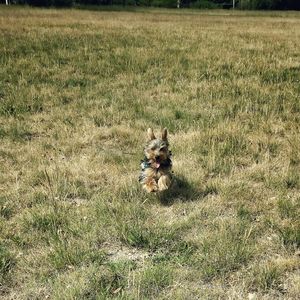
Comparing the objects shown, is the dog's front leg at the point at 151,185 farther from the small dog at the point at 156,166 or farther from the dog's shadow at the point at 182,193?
the dog's shadow at the point at 182,193

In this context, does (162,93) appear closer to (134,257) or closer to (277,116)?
(277,116)

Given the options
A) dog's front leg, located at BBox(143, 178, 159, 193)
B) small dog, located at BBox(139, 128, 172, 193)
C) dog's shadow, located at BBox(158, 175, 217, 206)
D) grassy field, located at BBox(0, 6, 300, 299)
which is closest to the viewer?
grassy field, located at BBox(0, 6, 300, 299)

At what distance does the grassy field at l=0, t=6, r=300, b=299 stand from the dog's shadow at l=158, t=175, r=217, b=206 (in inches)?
0.9

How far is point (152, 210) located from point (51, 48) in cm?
1499

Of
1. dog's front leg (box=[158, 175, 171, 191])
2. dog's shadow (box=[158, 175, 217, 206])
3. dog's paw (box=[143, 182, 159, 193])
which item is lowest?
dog's shadow (box=[158, 175, 217, 206])

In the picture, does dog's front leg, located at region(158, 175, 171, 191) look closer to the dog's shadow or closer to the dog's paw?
the dog's paw

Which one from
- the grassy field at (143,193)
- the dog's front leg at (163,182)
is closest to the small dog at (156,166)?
the dog's front leg at (163,182)

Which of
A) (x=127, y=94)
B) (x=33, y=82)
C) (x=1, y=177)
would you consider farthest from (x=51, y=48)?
(x=1, y=177)

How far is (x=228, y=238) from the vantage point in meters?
4.96

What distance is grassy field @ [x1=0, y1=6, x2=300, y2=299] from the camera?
4.35 metres

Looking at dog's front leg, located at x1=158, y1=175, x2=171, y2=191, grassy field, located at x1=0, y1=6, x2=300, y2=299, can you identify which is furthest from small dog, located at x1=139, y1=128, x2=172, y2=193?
grassy field, located at x1=0, y1=6, x2=300, y2=299

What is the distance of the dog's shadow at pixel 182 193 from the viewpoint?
19.4 feet

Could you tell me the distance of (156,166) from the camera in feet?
17.7

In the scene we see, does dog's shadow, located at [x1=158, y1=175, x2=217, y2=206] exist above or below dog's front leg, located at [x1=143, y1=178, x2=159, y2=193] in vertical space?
below
